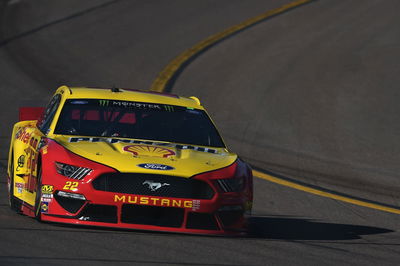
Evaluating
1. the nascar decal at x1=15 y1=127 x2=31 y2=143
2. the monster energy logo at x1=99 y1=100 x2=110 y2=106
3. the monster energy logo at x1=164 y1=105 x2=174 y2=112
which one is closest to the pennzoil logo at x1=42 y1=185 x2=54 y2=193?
the nascar decal at x1=15 y1=127 x2=31 y2=143

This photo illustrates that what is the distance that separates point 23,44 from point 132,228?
626 inches

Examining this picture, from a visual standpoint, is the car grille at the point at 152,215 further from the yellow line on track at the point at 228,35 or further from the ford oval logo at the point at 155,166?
the yellow line on track at the point at 228,35

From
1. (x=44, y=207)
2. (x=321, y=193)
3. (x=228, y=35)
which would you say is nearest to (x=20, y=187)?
(x=44, y=207)

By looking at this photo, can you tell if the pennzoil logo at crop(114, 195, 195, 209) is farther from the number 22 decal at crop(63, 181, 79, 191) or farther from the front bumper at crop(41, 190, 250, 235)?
the number 22 decal at crop(63, 181, 79, 191)

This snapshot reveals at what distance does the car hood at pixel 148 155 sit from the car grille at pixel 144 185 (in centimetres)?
6

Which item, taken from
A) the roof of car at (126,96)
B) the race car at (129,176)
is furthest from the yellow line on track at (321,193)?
the race car at (129,176)

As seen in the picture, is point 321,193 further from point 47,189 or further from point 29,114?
point 47,189

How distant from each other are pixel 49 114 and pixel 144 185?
84.9 inches

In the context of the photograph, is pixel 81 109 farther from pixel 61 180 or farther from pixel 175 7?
pixel 175 7

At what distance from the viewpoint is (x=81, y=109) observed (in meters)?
10.6

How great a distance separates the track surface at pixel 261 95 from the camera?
8.84 meters

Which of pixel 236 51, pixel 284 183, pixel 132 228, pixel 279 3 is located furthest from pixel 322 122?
pixel 279 3

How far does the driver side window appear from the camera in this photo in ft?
34.5

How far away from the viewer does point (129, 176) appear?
29.9 ft
